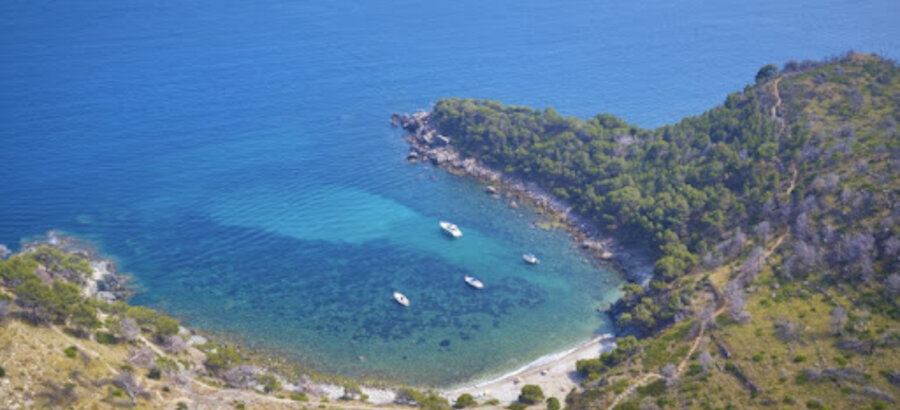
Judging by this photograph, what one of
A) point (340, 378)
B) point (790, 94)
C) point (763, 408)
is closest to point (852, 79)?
Result: point (790, 94)

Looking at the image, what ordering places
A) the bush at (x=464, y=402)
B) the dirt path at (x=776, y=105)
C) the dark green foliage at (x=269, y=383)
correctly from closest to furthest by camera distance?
the dark green foliage at (x=269, y=383) → the bush at (x=464, y=402) → the dirt path at (x=776, y=105)

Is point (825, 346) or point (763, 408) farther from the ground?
point (825, 346)

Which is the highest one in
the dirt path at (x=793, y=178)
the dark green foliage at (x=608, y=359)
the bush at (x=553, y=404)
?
the dirt path at (x=793, y=178)

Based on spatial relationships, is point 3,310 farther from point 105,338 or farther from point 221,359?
point 221,359

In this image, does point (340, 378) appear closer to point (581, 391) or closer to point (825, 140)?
point (581, 391)

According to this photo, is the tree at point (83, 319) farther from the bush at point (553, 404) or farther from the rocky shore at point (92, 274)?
the bush at point (553, 404)

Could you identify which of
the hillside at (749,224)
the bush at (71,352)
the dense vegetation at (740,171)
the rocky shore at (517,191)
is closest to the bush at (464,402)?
the hillside at (749,224)
